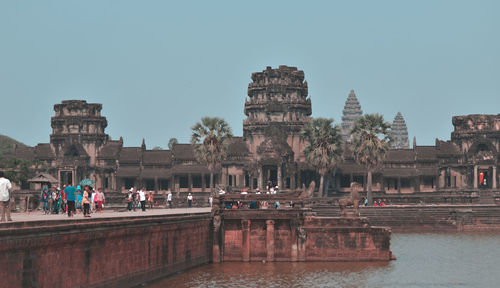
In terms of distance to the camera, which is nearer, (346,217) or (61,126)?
(346,217)

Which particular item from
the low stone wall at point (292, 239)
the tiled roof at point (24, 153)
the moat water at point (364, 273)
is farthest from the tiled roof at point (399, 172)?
the low stone wall at point (292, 239)

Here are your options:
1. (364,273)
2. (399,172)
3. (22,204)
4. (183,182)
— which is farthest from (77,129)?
(364,273)

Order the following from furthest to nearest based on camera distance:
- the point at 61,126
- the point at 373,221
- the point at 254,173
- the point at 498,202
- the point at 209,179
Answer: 1. the point at 61,126
2. the point at 209,179
3. the point at 254,173
4. the point at 498,202
5. the point at 373,221

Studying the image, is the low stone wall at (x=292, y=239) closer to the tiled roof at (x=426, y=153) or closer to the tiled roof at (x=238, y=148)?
the tiled roof at (x=238, y=148)

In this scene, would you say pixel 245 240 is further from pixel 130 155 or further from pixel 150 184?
pixel 130 155

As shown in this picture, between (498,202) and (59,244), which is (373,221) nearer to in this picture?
(498,202)

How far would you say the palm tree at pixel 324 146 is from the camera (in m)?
89.4

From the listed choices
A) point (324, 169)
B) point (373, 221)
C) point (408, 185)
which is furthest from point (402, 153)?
point (373, 221)

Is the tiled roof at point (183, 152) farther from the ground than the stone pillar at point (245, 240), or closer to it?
farther from the ground

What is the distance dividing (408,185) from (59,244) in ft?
264

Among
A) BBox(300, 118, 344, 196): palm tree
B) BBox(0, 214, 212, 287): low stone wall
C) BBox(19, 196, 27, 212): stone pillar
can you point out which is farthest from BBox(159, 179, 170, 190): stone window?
BBox(0, 214, 212, 287): low stone wall

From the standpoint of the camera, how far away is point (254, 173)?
95125 millimetres

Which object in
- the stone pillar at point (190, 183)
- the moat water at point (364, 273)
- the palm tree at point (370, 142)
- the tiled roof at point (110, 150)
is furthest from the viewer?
the tiled roof at point (110, 150)

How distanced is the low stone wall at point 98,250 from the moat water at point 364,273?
115 centimetres
